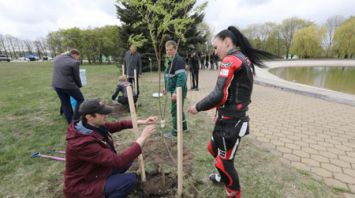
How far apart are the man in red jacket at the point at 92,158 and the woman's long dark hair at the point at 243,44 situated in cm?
110

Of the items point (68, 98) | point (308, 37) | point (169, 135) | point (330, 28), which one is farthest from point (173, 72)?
point (330, 28)

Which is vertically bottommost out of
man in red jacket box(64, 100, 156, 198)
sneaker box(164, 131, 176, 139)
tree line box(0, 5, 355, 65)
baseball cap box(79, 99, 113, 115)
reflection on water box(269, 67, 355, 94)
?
reflection on water box(269, 67, 355, 94)

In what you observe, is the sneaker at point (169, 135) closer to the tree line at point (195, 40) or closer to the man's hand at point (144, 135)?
the man's hand at point (144, 135)

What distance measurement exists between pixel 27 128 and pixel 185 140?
3.48 m

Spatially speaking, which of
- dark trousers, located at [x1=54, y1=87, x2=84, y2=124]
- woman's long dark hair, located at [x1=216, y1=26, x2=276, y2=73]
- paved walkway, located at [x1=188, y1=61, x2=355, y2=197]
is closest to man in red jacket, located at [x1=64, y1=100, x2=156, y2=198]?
woman's long dark hair, located at [x1=216, y1=26, x2=276, y2=73]

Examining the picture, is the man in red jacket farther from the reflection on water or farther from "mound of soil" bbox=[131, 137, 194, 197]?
the reflection on water

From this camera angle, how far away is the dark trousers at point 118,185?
68.4 inches

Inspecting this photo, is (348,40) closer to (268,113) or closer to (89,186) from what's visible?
(268,113)

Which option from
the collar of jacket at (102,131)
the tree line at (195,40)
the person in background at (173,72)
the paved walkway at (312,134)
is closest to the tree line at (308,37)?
the tree line at (195,40)

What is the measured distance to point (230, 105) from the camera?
173 cm

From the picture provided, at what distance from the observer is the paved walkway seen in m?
2.79

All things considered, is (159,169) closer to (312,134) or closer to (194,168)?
(194,168)

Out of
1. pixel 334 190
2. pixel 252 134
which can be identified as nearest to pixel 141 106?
pixel 252 134

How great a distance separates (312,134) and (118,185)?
3.93 m
